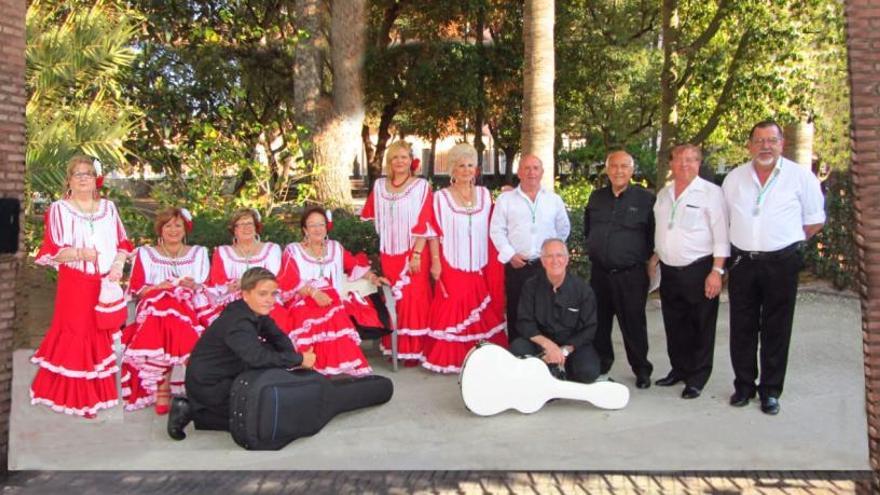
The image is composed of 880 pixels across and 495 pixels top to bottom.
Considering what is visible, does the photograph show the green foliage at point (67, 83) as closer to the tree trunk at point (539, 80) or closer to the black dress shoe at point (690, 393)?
the tree trunk at point (539, 80)

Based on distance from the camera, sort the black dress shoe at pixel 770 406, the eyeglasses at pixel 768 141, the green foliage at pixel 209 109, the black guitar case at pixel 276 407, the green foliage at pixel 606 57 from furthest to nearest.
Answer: the green foliage at pixel 606 57
the green foliage at pixel 209 109
the black dress shoe at pixel 770 406
the eyeglasses at pixel 768 141
the black guitar case at pixel 276 407

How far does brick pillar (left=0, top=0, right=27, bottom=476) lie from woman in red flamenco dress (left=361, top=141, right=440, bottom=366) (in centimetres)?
290

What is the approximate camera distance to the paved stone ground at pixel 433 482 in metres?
4.38

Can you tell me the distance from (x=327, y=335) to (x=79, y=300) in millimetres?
1669

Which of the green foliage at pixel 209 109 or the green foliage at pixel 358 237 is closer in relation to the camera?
the green foliage at pixel 358 237

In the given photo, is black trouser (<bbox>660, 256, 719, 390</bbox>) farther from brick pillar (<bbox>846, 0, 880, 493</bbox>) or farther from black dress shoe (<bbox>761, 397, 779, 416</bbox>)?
brick pillar (<bbox>846, 0, 880, 493</bbox>)

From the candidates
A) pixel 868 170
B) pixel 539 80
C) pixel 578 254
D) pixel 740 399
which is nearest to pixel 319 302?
pixel 740 399

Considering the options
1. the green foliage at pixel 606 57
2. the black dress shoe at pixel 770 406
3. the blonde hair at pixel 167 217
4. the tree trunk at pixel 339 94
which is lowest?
the black dress shoe at pixel 770 406

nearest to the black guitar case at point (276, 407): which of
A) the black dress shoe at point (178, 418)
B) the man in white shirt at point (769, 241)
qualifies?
the black dress shoe at point (178, 418)

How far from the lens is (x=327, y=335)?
20.5ft

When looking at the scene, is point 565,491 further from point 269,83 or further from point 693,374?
point 269,83

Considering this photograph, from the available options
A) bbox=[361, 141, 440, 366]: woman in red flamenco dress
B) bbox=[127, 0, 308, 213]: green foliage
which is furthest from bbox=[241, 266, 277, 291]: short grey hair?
bbox=[127, 0, 308, 213]: green foliage

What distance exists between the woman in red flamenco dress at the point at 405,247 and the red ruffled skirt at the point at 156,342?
1.66 meters

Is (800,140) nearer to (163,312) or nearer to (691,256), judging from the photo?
(691,256)
